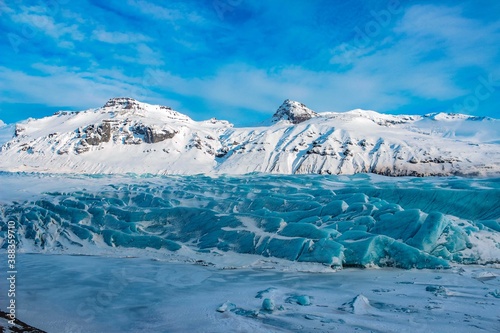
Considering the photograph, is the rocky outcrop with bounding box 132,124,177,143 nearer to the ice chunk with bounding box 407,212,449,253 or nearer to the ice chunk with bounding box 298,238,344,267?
the ice chunk with bounding box 298,238,344,267

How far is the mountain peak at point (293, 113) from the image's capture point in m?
97.2

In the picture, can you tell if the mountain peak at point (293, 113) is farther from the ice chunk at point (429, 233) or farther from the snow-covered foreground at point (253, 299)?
the snow-covered foreground at point (253, 299)

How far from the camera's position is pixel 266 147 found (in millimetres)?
71938

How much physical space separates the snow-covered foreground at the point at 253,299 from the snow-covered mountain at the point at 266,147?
50.8 meters

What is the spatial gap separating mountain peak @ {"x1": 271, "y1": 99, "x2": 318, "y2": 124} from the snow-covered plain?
3361 inches

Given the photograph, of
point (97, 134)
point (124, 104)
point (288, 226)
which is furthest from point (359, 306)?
point (124, 104)

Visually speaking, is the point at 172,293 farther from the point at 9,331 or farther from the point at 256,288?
the point at 9,331

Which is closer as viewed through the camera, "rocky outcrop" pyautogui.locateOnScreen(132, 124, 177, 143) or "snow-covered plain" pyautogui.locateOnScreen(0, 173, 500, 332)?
"snow-covered plain" pyautogui.locateOnScreen(0, 173, 500, 332)

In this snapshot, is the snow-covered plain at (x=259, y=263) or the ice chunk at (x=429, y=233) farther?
the ice chunk at (x=429, y=233)

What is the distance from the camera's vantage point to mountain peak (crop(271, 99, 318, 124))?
9725 centimetres

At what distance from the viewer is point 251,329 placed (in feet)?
12.3

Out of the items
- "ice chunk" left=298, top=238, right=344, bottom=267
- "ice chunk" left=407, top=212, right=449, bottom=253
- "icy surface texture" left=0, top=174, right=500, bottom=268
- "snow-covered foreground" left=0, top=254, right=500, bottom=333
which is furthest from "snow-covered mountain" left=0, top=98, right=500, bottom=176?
"snow-covered foreground" left=0, top=254, right=500, bottom=333

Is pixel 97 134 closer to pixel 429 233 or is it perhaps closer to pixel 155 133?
pixel 155 133

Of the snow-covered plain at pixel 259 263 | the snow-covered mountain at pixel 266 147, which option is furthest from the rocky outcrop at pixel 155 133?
the snow-covered plain at pixel 259 263
